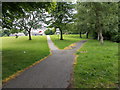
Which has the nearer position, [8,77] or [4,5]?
[8,77]

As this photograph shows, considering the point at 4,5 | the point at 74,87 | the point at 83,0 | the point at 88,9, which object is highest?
the point at 83,0

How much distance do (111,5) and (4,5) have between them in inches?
605

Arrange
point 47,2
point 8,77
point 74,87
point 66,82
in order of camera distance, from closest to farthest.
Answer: point 74,87, point 66,82, point 8,77, point 47,2

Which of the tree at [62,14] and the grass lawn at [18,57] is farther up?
the tree at [62,14]

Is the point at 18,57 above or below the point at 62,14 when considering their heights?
below

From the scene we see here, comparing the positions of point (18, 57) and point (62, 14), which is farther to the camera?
point (62, 14)

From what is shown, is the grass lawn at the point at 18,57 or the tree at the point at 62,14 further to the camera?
the tree at the point at 62,14

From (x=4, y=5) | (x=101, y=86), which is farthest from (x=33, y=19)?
(x=101, y=86)

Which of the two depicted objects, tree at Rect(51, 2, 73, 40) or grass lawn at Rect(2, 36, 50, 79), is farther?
tree at Rect(51, 2, 73, 40)

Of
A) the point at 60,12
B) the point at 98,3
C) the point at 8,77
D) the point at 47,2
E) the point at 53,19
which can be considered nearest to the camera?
the point at 8,77

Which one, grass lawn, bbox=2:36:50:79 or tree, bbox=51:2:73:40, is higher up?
tree, bbox=51:2:73:40

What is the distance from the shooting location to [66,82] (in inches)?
196

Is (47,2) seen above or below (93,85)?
above

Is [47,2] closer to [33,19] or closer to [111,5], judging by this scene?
[111,5]
